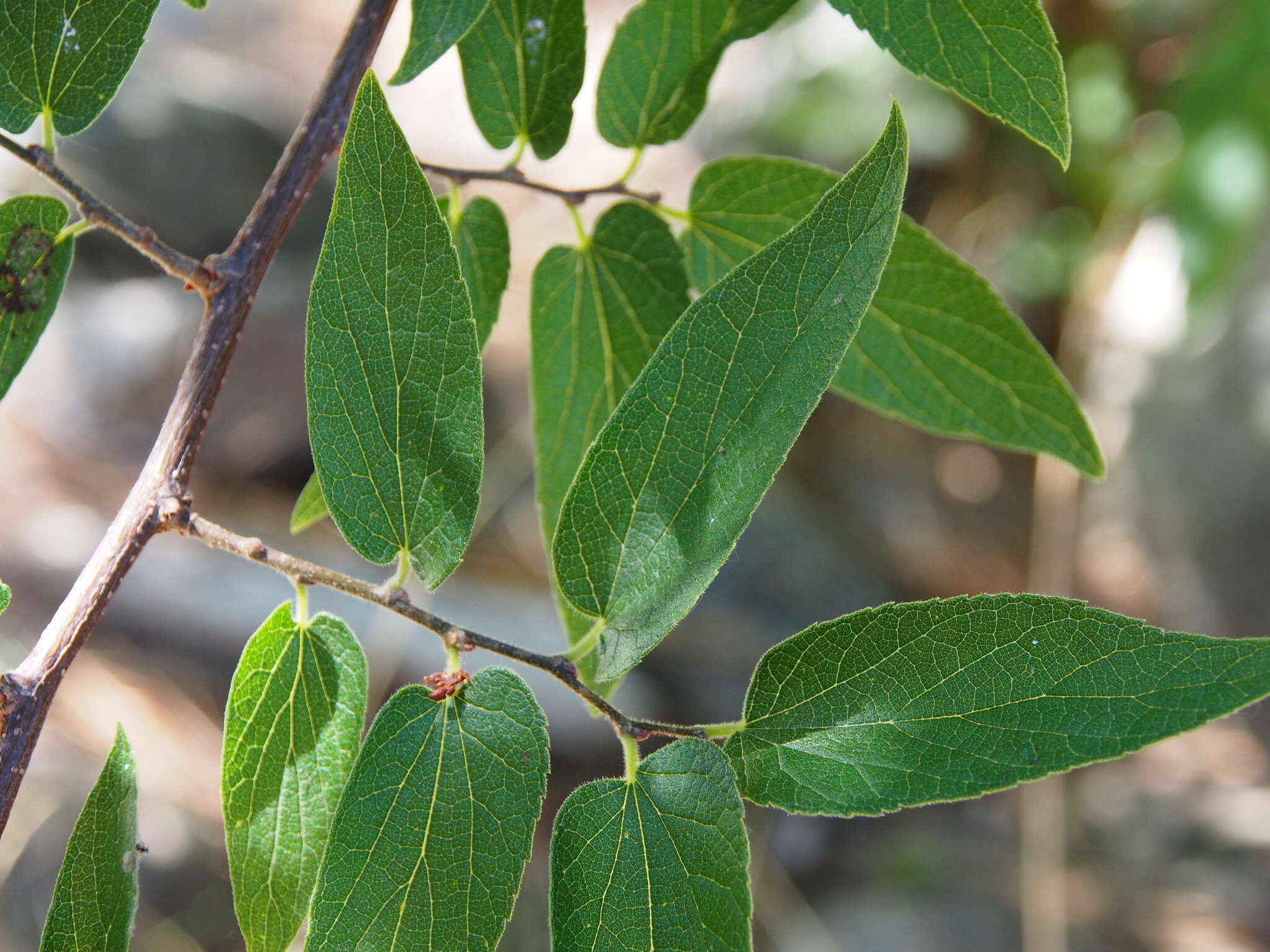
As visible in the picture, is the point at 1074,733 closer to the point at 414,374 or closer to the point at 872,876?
the point at 414,374

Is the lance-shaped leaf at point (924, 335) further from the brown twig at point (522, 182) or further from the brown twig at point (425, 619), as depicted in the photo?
the brown twig at point (425, 619)

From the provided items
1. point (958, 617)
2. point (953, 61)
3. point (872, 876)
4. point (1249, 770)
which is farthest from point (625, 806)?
point (1249, 770)

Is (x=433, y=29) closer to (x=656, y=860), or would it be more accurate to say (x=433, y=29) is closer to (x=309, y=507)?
(x=309, y=507)

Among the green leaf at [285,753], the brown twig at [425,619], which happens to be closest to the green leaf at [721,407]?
the brown twig at [425,619]

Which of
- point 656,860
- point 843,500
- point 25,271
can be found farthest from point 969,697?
point 843,500

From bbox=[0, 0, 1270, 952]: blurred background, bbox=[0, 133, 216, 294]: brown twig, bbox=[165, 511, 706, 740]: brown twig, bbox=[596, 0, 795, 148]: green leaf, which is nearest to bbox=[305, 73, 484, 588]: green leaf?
bbox=[165, 511, 706, 740]: brown twig
